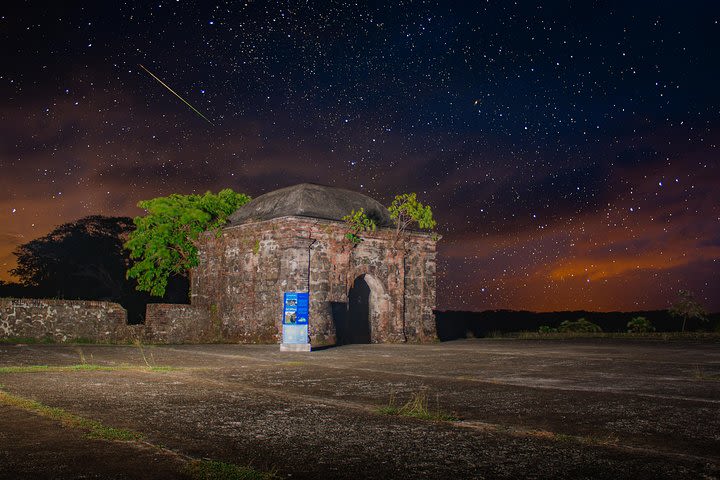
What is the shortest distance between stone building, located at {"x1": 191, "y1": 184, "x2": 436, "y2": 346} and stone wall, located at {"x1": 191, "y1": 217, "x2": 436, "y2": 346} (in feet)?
0.11

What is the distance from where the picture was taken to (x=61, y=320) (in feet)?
63.7

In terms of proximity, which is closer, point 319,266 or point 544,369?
point 544,369

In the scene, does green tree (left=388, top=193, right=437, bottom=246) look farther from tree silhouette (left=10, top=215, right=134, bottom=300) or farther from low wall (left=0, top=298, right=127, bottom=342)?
tree silhouette (left=10, top=215, right=134, bottom=300)

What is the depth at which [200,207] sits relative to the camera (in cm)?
2491

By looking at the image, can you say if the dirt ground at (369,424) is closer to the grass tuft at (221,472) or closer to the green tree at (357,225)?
the grass tuft at (221,472)

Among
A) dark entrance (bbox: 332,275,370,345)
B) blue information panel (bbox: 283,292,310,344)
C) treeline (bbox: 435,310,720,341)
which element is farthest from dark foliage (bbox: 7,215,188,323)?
A: blue information panel (bbox: 283,292,310,344)

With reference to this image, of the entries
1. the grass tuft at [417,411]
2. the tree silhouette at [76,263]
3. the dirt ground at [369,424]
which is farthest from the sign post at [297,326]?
the tree silhouette at [76,263]

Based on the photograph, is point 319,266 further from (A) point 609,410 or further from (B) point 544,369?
(A) point 609,410

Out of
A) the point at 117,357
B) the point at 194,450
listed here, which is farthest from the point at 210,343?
the point at 194,450

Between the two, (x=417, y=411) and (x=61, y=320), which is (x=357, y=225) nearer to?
(x=61, y=320)

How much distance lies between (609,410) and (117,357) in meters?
10.8

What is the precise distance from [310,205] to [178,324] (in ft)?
20.2

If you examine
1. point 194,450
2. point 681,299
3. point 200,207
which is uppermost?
point 200,207

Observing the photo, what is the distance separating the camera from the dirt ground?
4211 millimetres
